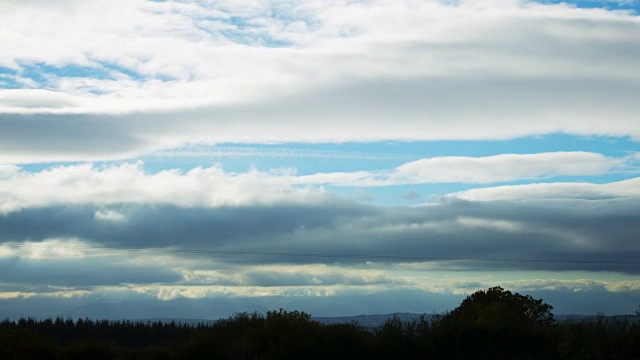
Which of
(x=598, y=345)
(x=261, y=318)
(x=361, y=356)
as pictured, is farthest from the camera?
(x=261, y=318)

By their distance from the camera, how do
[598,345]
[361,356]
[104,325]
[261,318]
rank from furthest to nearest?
[104,325] < [261,318] < [361,356] < [598,345]

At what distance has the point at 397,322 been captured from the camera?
163 feet

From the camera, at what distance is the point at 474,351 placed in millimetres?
47969

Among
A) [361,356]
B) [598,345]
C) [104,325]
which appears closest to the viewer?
[598,345]

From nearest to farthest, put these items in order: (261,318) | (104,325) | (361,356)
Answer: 1. (361,356)
2. (261,318)
3. (104,325)

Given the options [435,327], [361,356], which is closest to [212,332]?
[361,356]

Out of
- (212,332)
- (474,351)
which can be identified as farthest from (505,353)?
(212,332)

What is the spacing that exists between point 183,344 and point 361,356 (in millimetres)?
11101

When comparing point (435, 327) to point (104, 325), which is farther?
point (104, 325)

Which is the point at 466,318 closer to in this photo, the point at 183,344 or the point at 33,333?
the point at 183,344

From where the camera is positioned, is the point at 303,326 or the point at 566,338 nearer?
the point at 566,338

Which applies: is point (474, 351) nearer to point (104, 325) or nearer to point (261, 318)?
point (261, 318)

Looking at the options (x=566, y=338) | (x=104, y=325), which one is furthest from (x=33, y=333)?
(x=104, y=325)

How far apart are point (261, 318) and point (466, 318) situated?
1339 cm
